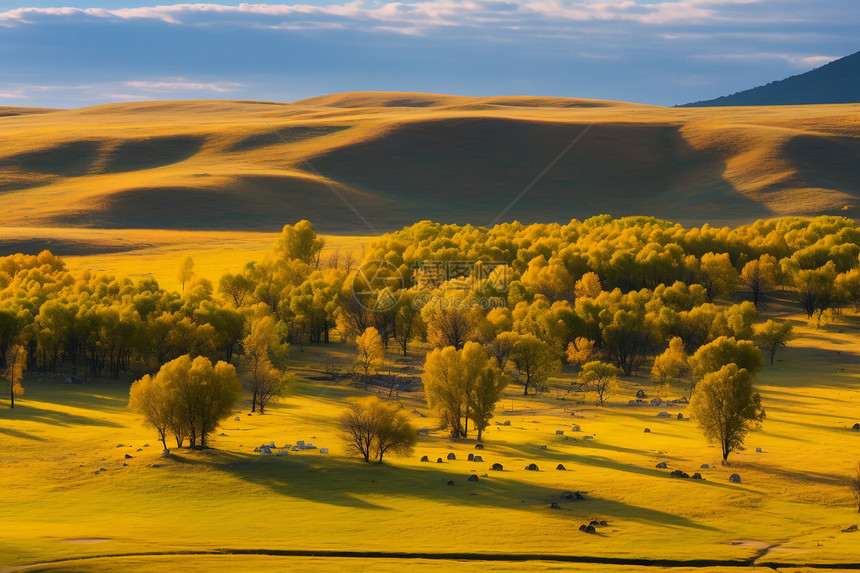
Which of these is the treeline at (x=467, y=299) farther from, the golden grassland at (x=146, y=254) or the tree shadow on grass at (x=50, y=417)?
the tree shadow on grass at (x=50, y=417)

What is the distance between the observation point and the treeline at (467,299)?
107m

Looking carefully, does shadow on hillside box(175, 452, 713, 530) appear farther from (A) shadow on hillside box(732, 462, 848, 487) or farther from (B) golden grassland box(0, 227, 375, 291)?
(B) golden grassland box(0, 227, 375, 291)

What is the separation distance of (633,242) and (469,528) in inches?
4629

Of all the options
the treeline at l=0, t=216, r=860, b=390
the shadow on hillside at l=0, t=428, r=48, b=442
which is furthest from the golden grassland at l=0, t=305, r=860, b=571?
the treeline at l=0, t=216, r=860, b=390

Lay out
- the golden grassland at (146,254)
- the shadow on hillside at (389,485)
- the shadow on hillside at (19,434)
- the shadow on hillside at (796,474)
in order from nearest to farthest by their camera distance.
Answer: the shadow on hillside at (389,485) → the shadow on hillside at (796,474) → the shadow on hillside at (19,434) → the golden grassland at (146,254)

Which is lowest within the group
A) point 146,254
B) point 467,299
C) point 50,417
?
point 50,417

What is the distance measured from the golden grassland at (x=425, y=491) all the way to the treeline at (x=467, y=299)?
13.5 m

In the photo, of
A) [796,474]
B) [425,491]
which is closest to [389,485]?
[425,491]

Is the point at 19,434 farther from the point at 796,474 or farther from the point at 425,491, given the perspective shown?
the point at 796,474

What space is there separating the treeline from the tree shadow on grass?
19.1m

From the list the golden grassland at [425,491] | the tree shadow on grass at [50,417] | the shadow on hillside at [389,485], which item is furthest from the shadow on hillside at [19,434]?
the shadow on hillside at [389,485]

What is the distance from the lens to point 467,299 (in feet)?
404

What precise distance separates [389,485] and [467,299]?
5767 centimetres

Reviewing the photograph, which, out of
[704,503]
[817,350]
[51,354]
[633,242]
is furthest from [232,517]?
[633,242]
